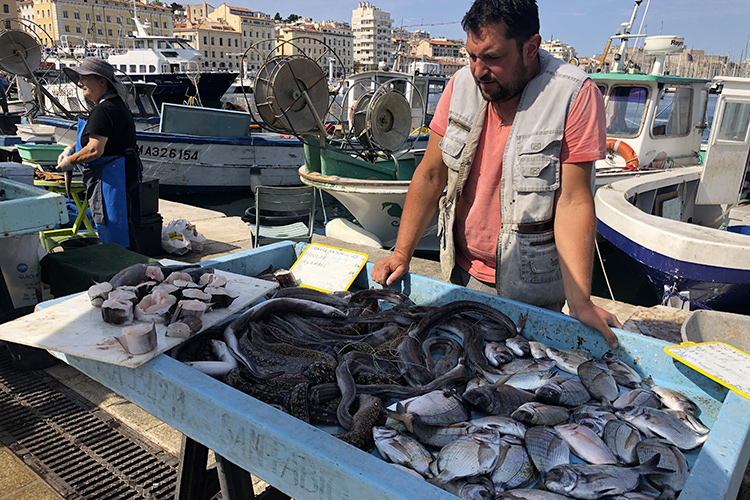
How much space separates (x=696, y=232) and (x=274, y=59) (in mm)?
4491

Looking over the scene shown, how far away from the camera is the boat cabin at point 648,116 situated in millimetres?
7742

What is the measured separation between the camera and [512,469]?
1389 millimetres

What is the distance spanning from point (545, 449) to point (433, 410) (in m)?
0.34

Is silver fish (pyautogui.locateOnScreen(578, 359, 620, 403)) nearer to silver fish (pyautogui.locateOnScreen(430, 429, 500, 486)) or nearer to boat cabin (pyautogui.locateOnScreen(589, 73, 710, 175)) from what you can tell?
silver fish (pyautogui.locateOnScreen(430, 429, 500, 486))

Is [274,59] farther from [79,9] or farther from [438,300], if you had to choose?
[79,9]

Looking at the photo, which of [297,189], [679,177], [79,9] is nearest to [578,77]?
[297,189]

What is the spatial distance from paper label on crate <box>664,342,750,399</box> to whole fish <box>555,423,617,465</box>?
0.48m

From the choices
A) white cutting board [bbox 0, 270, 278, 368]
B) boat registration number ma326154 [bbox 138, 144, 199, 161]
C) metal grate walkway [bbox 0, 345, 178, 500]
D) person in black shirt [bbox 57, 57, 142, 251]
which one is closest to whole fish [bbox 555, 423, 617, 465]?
white cutting board [bbox 0, 270, 278, 368]

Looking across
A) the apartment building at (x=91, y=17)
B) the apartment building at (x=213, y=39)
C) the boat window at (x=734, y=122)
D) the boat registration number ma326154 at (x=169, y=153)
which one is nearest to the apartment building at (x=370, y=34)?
the apartment building at (x=213, y=39)

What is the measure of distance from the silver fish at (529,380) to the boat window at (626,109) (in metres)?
7.38

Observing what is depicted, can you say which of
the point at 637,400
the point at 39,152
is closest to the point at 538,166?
the point at 637,400

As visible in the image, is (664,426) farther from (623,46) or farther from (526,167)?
(623,46)

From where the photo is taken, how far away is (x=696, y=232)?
4.44m

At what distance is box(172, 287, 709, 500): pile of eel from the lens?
54.0 inches
